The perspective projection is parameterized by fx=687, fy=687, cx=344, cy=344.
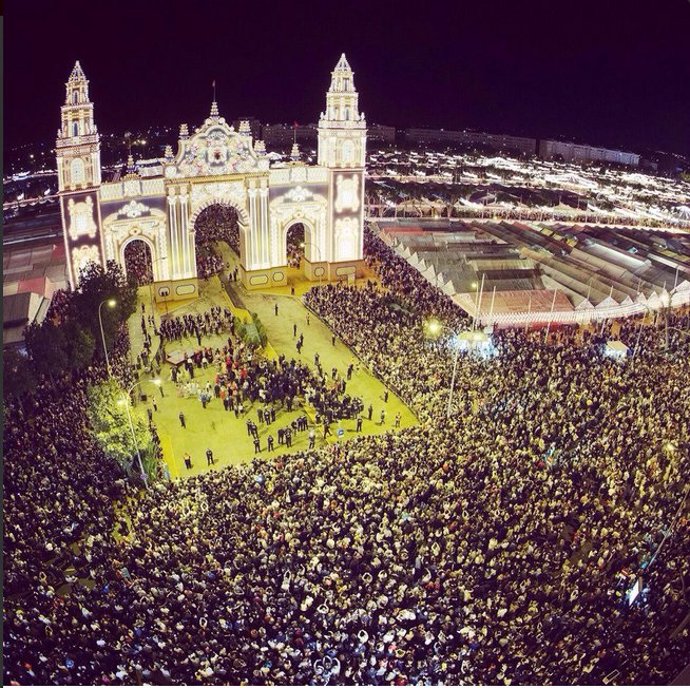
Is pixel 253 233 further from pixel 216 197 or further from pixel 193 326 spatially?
pixel 193 326

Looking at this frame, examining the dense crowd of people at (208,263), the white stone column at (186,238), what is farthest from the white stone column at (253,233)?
the dense crowd of people at (208,263)

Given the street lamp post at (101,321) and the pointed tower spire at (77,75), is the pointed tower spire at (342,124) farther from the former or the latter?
the street lamp post at (101,321)

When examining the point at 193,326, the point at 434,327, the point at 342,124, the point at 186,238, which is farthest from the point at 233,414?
the point at 342,124

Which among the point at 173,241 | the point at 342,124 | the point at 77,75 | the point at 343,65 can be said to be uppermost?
the point at 343,65

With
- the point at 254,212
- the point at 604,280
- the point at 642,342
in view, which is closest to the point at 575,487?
the point at 642,342

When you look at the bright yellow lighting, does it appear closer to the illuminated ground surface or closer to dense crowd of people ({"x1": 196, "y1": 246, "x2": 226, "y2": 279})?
the illuminated ground surface

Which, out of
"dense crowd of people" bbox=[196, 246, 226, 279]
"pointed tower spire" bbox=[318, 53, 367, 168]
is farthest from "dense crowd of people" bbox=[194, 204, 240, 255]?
"pointed tower spire" bbox=[318, 53, 367, 168]
